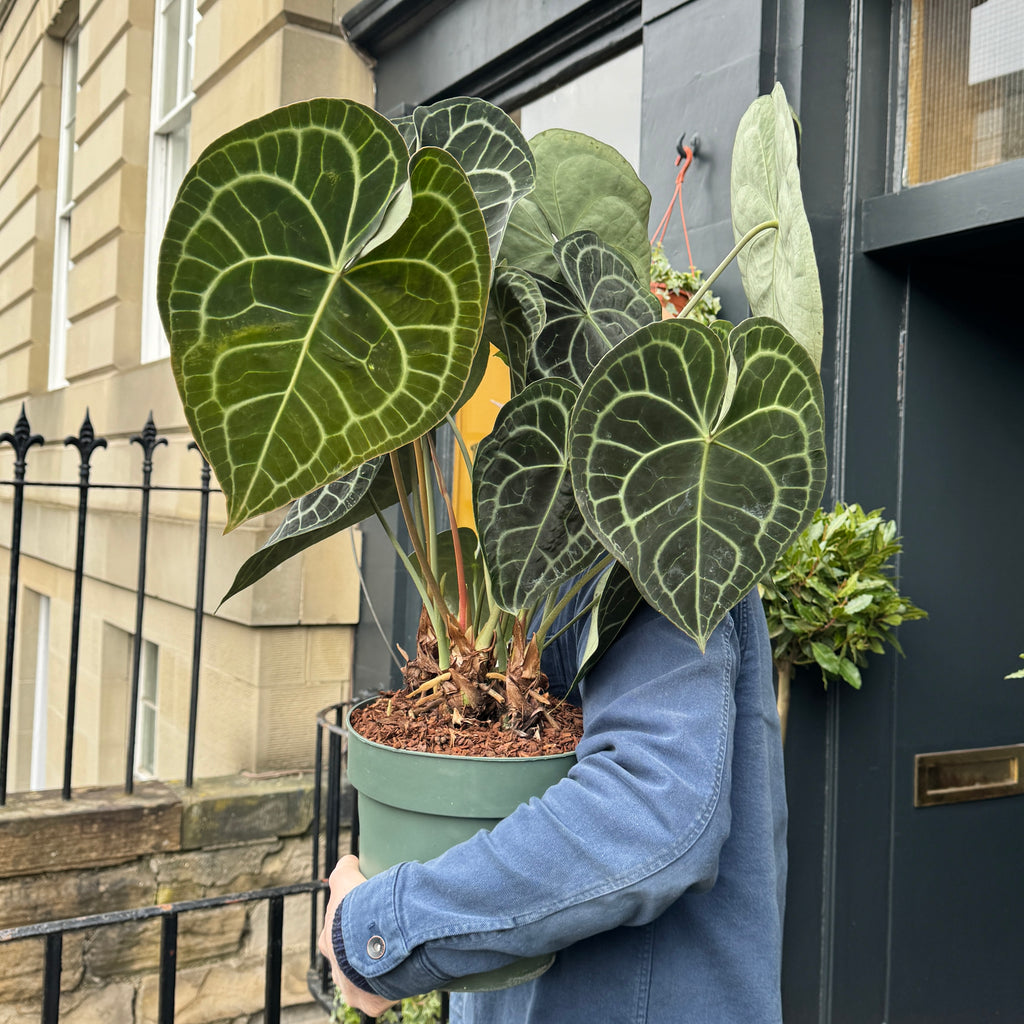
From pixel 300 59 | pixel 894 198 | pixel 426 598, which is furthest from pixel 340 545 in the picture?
pixel 426 598

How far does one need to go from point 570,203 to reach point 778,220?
0.90 ft

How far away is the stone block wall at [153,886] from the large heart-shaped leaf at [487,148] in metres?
2.78

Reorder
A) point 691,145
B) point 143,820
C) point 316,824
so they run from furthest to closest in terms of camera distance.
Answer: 1. point 316,824
2. point 143,820
3. point 691,145

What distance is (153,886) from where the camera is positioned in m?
3.26

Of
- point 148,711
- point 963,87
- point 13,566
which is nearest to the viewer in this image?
point 963,87

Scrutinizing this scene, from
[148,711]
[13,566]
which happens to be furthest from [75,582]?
[148,711]

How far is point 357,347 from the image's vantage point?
727 millimetres

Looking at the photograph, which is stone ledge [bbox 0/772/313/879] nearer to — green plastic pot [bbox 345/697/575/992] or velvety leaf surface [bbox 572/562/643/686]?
green plastic pot [bbox 345/697/575/992]

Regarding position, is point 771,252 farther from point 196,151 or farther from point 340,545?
point 196,151

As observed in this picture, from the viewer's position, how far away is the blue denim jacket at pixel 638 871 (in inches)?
35.8

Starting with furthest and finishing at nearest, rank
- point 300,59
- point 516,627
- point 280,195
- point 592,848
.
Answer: point 300,59, point 516,627, point 592,848, point 280,195

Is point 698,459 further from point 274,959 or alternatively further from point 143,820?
point 143,820

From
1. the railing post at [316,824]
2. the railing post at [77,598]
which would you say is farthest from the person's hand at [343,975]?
the railing post at [77,598]

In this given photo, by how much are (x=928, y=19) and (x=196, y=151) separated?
3632 millimetres
